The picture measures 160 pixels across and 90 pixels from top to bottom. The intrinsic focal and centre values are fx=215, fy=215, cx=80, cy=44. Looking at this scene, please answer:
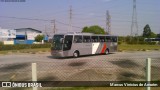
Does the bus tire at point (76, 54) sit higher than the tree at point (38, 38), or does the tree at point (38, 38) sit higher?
the tree at point (38, 38)

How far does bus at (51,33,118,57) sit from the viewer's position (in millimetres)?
22078

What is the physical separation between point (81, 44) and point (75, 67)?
1422 centimetres

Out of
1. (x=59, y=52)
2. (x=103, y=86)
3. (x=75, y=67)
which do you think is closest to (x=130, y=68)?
(x=75, y=67)

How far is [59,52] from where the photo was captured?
870 inches

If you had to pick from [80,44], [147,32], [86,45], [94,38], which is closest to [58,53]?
[80,44]

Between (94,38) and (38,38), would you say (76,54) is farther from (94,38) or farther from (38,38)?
(38,38)

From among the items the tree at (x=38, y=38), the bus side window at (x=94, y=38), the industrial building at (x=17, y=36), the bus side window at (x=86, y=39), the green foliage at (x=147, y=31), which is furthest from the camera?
the green foliage at (x=147, y=31)

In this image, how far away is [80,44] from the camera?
2361 cm

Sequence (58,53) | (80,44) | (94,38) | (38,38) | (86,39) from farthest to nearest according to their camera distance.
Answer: (38,38) → (94,38) → (86,39) → (80,44) → (58,53)

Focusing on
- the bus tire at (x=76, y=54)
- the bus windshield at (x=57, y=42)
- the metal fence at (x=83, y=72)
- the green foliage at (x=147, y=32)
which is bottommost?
the bus tire at (x=76, y=54)

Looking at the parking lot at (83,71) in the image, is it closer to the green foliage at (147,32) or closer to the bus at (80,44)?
the bus at (80,44)

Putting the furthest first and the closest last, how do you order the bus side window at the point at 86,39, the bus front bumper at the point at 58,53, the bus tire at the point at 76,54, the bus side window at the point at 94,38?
1. the bus side window at the point at 94,38
2. the bus side window at the point at 86,39
3. the bus tire at the point at 76,54
4. the bus front bumper at the point at 58,53

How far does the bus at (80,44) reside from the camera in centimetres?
2208

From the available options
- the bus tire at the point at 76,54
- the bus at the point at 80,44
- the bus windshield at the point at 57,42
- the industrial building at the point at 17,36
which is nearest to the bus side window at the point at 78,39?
the bus at the point at 80,44
